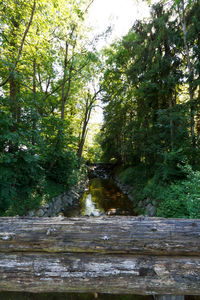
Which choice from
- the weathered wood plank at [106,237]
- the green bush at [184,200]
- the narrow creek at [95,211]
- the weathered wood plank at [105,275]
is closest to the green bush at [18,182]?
the narrow creek at [95,211]

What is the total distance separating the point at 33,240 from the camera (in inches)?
76.9

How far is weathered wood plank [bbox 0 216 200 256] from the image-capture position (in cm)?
187

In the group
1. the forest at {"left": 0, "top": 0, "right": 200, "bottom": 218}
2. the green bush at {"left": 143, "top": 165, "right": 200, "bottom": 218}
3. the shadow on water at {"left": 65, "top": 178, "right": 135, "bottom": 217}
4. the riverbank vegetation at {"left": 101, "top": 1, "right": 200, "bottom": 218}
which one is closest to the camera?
the green bush at {"left": 143, "top": 165, "right": 200, "bottom": 218}

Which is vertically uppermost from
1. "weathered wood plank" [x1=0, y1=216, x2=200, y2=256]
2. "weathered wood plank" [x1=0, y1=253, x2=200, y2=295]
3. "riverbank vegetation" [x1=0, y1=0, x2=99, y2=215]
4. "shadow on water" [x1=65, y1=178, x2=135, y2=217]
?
"riverbank vegetation" [x1=0, y1=0, x2=99, y2=215]

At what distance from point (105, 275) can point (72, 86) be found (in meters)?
12.0

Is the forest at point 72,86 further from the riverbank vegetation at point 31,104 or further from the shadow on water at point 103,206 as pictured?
the shadow on water at point 103,206

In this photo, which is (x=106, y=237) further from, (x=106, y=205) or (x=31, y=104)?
(x=106, y=205)

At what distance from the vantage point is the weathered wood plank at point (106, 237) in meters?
1.87

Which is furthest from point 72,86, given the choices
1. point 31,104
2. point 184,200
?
point 184,200

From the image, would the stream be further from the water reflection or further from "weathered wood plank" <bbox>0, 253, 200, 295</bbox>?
"weathered wood plank" <bbox>0, 253, 200, 295</bbox>

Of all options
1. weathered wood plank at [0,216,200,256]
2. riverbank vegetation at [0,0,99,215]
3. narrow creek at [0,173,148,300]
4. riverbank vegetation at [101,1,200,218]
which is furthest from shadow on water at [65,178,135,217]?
weathered wood plank at [0,216,200,256]

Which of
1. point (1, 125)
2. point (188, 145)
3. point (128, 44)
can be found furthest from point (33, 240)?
point (128, 44)

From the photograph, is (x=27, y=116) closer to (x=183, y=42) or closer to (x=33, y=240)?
(x=33, y=240)

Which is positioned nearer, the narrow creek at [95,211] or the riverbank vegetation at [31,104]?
the narrow creek at [95,211]
